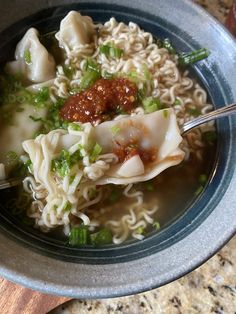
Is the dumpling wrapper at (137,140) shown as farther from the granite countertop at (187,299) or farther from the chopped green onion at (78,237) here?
the granite countertop at (187,299)

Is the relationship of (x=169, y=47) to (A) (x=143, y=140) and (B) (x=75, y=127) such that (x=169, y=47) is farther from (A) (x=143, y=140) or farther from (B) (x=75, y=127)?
(B) (x=75, y=127)

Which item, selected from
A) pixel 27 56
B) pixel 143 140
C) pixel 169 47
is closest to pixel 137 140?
pixel 143 140

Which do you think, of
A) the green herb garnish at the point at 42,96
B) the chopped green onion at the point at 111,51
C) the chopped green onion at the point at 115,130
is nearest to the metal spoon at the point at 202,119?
the chopped green onion at the point at 115,130

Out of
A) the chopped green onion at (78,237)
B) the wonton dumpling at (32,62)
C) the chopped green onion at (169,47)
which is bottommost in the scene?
the chopped green onion at (78,237)

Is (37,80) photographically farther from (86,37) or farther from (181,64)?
(181,64)

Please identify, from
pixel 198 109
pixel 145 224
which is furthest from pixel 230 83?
pixel 145 224

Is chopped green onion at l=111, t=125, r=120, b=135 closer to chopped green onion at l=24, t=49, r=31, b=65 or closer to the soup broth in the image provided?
the soup broth

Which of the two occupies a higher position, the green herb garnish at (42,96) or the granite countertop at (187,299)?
the green herb garnish at (42,96)

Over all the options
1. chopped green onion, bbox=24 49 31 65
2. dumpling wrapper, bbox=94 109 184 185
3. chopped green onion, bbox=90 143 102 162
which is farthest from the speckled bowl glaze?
chopped green onion, bbox=90 143 102 162
